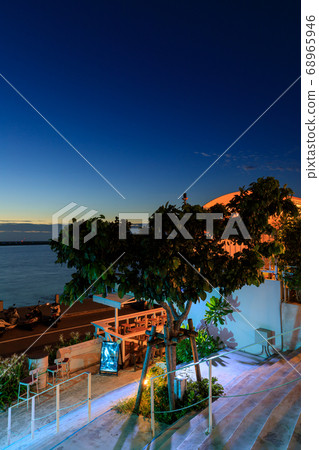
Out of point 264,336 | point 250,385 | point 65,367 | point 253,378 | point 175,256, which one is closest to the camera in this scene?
point 175,256

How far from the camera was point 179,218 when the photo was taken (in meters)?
4.43

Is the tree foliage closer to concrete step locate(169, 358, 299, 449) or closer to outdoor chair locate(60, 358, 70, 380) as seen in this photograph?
concrete step locate(169, 358, 299, 449)

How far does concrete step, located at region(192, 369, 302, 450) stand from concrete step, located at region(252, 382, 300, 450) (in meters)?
0.11

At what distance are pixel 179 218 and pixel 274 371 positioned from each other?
4090mm

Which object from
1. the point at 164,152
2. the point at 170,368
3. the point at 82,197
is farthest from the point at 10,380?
the point at 82,197

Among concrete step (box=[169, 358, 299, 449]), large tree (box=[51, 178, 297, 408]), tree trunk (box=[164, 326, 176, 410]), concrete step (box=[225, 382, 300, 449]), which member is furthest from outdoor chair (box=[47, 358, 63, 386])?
concrete step (box=[225, 382, 300, 449])

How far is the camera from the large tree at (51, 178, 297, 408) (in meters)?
4.15

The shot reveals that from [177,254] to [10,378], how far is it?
5340 millimetres

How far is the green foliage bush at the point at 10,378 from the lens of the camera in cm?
638

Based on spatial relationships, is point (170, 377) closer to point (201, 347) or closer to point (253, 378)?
point (253, 378)

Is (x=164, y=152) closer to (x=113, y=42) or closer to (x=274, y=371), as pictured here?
(x=113, y=42)

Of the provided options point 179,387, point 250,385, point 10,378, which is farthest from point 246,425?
point 10,378

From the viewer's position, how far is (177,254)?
445cm

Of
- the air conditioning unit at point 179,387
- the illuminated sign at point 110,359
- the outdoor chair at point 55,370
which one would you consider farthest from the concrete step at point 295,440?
the outdoor chair at point 55,370
